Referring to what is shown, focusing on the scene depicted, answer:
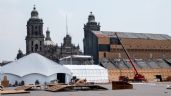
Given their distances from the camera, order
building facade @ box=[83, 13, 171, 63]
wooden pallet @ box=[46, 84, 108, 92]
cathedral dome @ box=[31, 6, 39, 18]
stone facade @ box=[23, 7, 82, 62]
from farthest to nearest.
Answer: cathedral dome @ box=[31, 6, 39, 18] < stone facade @ box=[23, 7, 82, 62] < building facade @ box=[83, 13, 171, 63] < wooden pallet @ box=[46, 84, 108, 92]

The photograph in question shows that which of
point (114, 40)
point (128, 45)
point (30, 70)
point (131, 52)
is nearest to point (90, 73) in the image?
point (114, 40)

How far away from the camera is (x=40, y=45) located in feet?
432

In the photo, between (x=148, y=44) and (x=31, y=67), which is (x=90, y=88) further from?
(x=148, y=44)

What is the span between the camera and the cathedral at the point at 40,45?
128375 millimetres

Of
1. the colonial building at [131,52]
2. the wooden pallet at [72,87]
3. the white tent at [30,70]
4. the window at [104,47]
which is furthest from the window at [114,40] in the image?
the wooden pallet at [72,87]

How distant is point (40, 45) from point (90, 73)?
49.2 m

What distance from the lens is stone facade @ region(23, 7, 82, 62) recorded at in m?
128

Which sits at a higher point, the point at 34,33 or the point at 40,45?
the point at 34,33

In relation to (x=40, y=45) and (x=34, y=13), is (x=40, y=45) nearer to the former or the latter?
(x=40, y=45)

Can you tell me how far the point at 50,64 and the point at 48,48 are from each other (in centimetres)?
6575

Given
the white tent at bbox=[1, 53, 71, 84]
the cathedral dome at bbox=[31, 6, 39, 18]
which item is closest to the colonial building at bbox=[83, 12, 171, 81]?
the white tent at bbox=[1, 53, 71, 84]

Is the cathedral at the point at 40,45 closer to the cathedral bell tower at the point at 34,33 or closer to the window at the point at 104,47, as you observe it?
the cathedral bell tower at the point at 34,33

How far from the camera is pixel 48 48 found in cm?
13725

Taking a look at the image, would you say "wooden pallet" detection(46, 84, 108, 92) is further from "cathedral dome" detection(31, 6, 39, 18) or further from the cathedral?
"cathedral dome" detection(31, 6, 39, 18)
